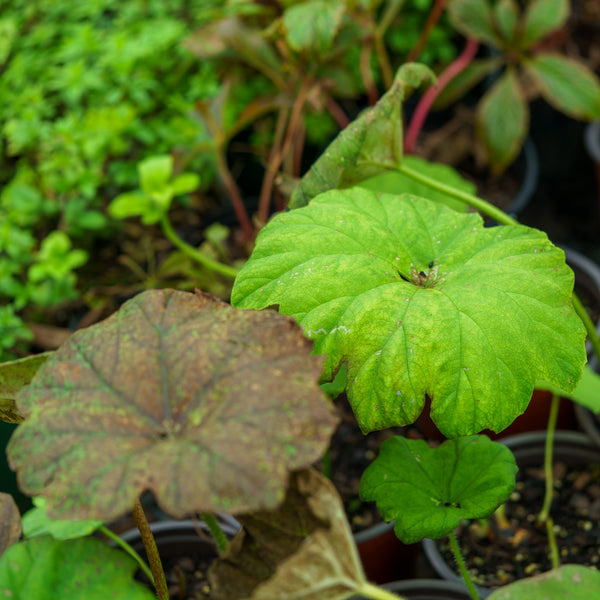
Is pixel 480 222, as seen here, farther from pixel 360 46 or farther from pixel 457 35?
pixel 457 35

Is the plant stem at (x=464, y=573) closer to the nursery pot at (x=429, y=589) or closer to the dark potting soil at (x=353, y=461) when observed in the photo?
the nursery pot at (x=429, y=589)

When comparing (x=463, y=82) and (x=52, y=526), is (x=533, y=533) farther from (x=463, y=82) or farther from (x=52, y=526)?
(x=463, y=82)

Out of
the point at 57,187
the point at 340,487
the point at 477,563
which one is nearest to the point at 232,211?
the point at 57,187

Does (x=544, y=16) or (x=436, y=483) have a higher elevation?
(x=544, y=16)

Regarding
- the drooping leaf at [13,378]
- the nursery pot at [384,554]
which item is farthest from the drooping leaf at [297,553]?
the nursery pot at [384,554]

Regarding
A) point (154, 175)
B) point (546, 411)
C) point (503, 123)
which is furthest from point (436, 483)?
point (503, 123)

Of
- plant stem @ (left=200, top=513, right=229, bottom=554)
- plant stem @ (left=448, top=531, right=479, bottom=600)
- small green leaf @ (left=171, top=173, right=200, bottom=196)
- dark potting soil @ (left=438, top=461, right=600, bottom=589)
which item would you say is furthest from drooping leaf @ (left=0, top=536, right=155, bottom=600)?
small green leaf @ (left=171, top=173, right=200, bottom=196)
